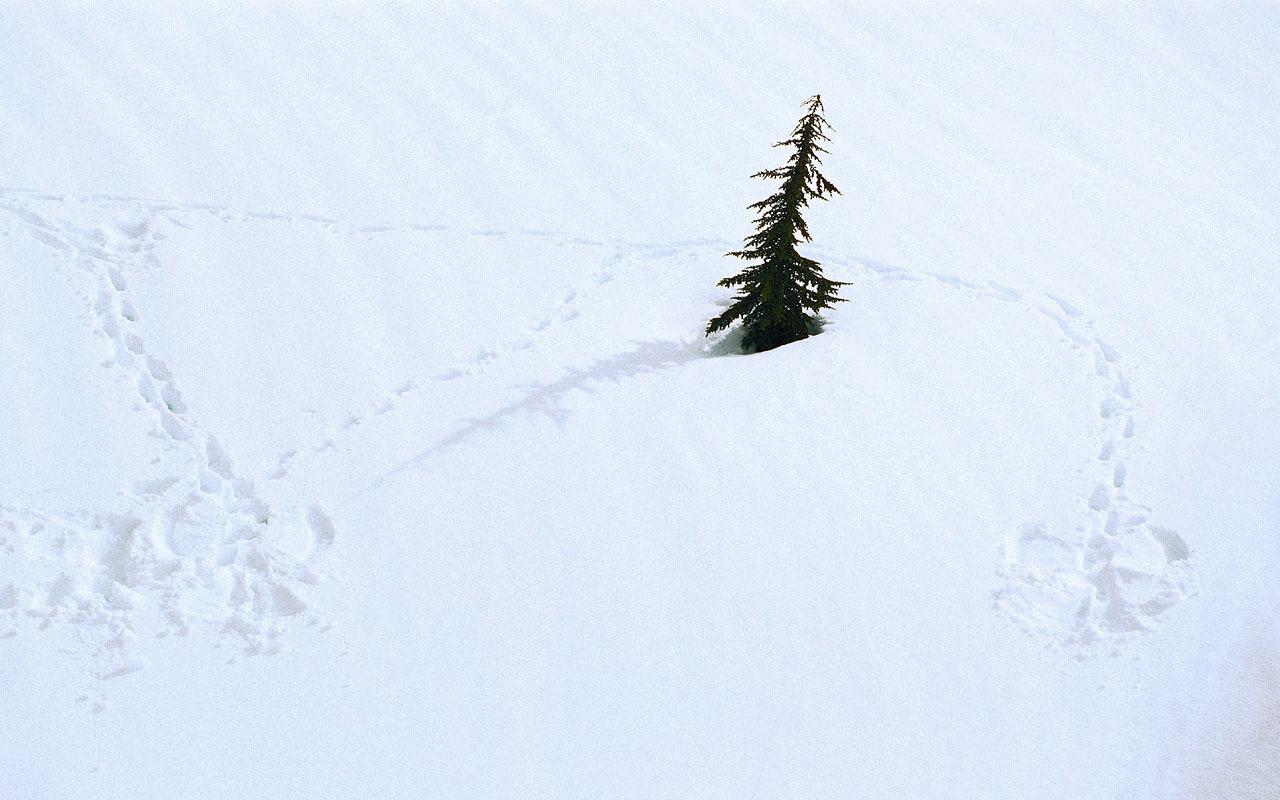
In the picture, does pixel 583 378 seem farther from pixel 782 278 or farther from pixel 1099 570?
pixel 1099 570

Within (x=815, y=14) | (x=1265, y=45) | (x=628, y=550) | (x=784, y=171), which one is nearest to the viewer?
(x=628, y=550)

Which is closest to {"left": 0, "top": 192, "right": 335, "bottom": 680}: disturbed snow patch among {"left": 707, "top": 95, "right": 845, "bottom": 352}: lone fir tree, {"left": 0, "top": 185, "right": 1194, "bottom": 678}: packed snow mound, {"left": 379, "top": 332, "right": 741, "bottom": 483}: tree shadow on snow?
{"left": 0, "top": 185, "right": 1194, "bottom": 678}: packed snow mound

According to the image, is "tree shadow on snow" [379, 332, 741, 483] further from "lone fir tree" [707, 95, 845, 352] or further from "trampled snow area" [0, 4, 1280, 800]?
"lone fir tree" [707, 95, 845, 352]

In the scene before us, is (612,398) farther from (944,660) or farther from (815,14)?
(815,14)

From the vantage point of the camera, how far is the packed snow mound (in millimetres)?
6188

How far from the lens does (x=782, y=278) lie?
27.1 ft

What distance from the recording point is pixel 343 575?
20.7 ft

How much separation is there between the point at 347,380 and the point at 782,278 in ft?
10.8

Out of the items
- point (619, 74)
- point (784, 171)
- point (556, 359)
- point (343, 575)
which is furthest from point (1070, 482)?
point (619, 74)

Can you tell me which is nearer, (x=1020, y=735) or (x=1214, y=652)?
(x=1020, y=735)

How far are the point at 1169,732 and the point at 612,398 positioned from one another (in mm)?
4014

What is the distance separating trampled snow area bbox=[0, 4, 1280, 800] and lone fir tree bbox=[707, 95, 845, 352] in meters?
0.31

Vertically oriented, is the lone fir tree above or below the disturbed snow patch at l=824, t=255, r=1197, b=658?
above

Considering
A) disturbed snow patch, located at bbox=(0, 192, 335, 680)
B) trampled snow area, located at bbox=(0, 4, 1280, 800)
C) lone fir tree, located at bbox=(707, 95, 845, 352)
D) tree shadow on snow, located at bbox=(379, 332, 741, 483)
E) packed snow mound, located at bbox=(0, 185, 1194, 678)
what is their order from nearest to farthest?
trampled snow area, located at bbox=(0, 4, 1280, 800) < disturbed snow patch, located at bbox=(0, 192, 335, 680) < packed snow mound, located at bbox=(0, 185, 1194, 678) < tree shadow on snow, located at bbox=(379, 332, 741, 483) < lone fir tree, located at bbox=(707, 95, 845, 352)
